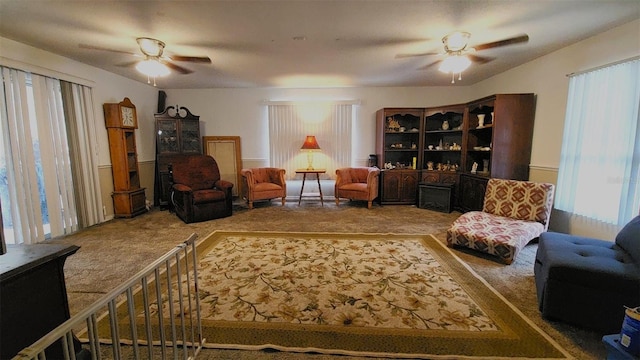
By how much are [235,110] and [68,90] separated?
107 inches

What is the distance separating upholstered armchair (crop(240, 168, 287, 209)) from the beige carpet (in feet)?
0.78

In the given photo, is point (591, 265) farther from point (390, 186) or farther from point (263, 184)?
point (263, 184)

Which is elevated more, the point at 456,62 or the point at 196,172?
the point at 456,62

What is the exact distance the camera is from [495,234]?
2906mm

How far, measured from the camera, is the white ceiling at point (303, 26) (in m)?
2.34

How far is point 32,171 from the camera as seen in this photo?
3.29 meters

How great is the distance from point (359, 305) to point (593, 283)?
1.55 metres

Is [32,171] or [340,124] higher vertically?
[340,124]

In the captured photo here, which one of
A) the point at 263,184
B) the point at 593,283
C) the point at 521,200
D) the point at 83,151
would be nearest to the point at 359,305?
the point at 593,283

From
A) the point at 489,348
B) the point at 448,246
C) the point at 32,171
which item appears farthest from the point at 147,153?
the point at 489,348

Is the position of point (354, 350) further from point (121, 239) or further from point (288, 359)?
point (121, 239)

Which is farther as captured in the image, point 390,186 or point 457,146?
point 390,186

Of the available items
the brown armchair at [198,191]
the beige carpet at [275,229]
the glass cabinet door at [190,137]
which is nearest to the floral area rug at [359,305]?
the beige carpet at [275,229]

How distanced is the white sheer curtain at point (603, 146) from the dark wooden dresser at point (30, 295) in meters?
4.63
